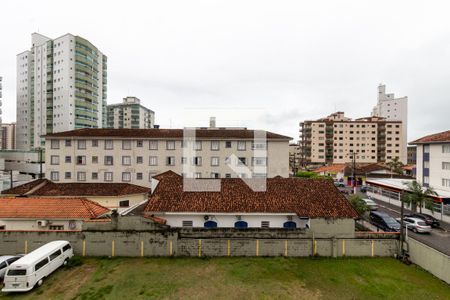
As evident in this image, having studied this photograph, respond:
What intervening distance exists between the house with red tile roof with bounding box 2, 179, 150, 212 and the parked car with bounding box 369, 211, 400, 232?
27964 mm

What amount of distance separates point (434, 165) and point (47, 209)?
166ft

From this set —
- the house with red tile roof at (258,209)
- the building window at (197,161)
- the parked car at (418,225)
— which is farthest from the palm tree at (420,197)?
the building window at (197,161)

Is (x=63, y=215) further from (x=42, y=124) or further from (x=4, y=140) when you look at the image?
(x=4, y=140)

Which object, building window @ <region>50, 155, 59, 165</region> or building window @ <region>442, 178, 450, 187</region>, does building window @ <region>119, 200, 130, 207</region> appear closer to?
building window @ <region>50, 155, 59, 165</region>

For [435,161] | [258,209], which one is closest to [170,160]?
[258,209]

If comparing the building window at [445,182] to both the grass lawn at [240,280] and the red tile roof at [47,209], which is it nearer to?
the grass lawn at [240,280]

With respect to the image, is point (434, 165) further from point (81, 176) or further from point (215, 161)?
point (81, 176)

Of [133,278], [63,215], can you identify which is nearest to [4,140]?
[63,215]

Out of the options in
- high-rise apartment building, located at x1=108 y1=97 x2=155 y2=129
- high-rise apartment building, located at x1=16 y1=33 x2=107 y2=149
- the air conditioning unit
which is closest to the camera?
the air conditioning unit

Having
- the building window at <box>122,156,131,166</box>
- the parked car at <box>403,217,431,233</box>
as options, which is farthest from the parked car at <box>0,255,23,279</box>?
the parked car at <box>403,217,431,233</box>

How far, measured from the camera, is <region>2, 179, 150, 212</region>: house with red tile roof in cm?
3053

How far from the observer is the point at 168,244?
18578mm

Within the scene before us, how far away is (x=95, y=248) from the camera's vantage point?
61.1ft

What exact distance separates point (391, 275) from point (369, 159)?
8842cm
